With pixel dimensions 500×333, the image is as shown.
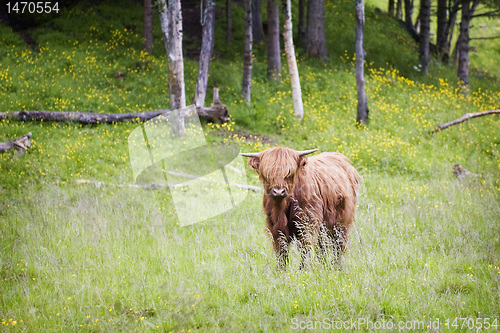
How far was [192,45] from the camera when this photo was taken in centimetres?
2422

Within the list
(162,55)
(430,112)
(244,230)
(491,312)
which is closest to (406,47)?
(430,112)

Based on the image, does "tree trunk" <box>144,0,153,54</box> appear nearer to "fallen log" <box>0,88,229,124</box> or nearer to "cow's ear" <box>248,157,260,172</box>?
"fallen log" <box>0,88,229,124</box>

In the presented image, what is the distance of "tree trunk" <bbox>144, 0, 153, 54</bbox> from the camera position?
19.9 metres

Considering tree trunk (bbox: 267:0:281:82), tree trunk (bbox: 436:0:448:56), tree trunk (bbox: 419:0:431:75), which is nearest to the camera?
tree trunk (bbox: 267:0:281:82)

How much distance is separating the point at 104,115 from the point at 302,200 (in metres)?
10.8

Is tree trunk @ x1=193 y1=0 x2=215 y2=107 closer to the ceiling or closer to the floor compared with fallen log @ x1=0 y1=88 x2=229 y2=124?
closer to the ceiling

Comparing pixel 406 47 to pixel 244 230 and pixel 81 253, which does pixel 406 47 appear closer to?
pixel 244 230

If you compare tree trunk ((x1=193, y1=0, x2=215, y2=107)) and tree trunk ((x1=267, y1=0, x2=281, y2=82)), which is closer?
tree trunk ((x1=193, y1=0, x2=215, y2=107))

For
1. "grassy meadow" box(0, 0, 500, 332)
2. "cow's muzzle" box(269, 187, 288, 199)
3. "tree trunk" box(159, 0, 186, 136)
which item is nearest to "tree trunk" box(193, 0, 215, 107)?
"grassy meadow" box(0, 0, 500, 332)

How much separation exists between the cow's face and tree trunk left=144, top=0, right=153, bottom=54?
16.7m

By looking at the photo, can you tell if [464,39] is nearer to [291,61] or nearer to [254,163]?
[291,61]

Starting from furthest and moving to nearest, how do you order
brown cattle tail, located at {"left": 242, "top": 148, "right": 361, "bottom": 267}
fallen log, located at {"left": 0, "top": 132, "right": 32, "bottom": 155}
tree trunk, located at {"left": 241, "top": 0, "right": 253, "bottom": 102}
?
1. tree trunk, located at {"left": 241, "top": 0, "right": 253, "bottom": 102}
2. fallen log, located at {"left": 0, "top": 132, "right": 32, "bottom": 155}
3. brown cattle tail, located at {"left": 242, "top": 148, "right": 361, "bottom": 267}

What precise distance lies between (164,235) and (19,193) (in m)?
4.79

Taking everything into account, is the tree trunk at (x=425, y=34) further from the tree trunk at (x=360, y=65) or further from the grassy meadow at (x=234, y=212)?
the tree trunk at (x=360, y=65)
